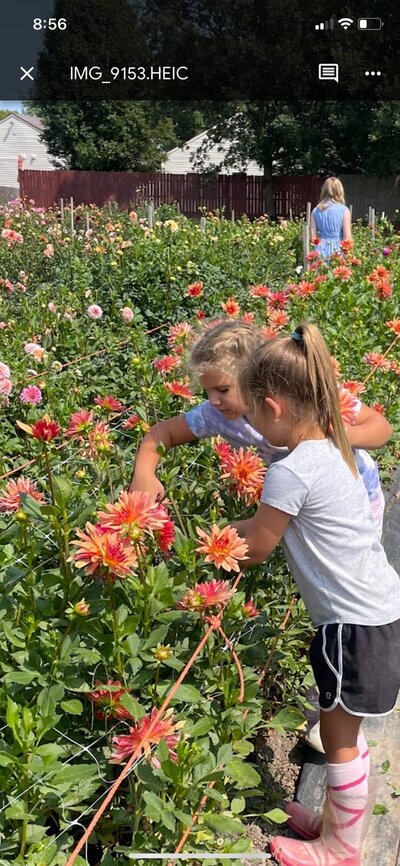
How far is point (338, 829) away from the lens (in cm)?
203

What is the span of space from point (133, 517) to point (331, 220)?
5.72 meters

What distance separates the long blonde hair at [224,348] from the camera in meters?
2.37

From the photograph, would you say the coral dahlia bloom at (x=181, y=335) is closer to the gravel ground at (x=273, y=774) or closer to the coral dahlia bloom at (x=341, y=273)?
the gravel ground at (x=273, y=774)

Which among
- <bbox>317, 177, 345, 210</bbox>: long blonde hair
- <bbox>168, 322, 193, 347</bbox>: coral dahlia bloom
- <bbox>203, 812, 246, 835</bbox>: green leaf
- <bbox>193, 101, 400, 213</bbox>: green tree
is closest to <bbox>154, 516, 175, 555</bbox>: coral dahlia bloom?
<bbox>203, 812, 246, 835</bbox>: green leaf

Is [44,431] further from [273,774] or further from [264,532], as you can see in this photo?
[273,774]

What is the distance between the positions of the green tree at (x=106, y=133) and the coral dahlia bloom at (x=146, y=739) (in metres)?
33.3

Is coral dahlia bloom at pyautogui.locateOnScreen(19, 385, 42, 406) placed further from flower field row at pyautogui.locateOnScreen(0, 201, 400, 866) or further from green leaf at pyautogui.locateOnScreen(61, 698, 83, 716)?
green leaf at pyautogui.locateOnScreen(61, 698, 83, 716)

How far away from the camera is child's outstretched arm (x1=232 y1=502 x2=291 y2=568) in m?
1.86

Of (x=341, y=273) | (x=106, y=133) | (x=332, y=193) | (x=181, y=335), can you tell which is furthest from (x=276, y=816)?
(x=106, y=133)

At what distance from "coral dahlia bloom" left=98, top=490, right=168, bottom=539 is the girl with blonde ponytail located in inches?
14.1

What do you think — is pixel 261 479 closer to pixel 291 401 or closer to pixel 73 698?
pixel 291 401

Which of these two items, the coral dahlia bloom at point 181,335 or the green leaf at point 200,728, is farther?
the coral dahlia bloom at point 181,335

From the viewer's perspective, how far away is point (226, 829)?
159cm

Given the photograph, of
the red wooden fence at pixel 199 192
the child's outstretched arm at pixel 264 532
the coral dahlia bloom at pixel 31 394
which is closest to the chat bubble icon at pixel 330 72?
the coral dahlia bloom at pixel 31 394
